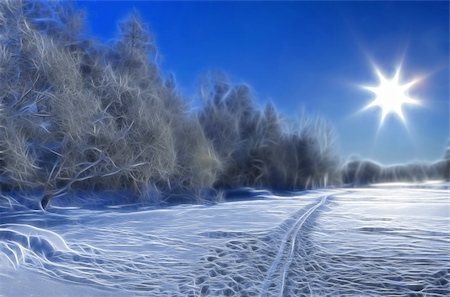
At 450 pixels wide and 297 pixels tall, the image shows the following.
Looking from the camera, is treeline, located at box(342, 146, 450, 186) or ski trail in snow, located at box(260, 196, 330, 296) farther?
treeline, located at box(342, 146, 450, 186)

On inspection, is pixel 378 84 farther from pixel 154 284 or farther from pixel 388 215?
pixel 154 284

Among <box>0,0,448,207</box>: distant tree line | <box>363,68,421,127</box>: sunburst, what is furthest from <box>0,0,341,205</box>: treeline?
<box>363,68,421,127</box>: sunburst

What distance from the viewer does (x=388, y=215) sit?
1.77 m

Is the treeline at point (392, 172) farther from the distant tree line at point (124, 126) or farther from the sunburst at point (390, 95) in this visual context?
the sunburst at point (390, 95)

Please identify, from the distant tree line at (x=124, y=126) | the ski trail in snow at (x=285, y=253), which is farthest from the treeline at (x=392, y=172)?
the ski trail in snow at (x=285, y=253)

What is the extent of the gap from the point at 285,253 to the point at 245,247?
0.67 ft

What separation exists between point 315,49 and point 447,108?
795 millimetres

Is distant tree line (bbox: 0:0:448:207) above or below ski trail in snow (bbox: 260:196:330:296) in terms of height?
above

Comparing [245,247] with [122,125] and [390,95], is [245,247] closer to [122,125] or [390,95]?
[122,125]

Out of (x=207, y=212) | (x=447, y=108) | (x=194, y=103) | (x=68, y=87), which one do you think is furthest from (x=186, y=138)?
(x=447, y=108)

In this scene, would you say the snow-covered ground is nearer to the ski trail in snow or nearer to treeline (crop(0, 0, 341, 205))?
the ski trail in snow

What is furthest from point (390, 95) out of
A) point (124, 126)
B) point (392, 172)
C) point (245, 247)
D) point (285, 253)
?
point (124, 126)

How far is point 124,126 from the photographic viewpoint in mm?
1884

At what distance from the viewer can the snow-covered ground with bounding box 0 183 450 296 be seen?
5.25ft
